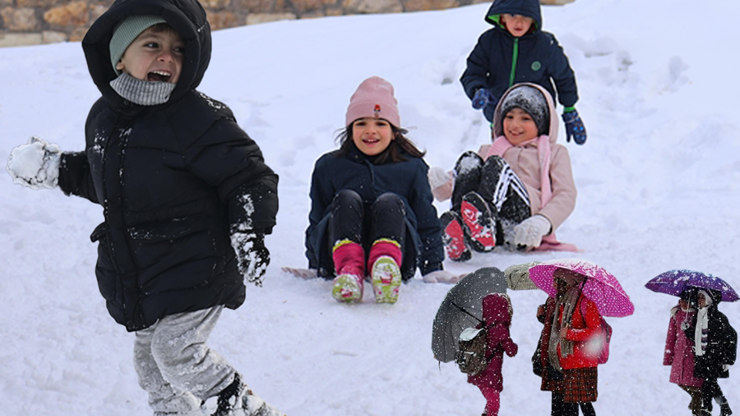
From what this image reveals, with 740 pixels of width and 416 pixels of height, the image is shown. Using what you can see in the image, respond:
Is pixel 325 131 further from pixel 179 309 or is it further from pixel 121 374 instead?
pixel 179 309

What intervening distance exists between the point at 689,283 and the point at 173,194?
1343 mm

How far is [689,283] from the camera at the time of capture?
1315mm

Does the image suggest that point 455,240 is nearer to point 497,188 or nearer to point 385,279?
point 497,188

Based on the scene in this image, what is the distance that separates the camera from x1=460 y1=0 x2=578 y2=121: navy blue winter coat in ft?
16.5

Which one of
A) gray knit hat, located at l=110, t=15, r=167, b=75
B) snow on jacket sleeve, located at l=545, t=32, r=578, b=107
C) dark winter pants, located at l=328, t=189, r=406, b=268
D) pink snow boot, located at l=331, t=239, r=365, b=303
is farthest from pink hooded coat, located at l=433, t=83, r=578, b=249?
gray knit hat, located at l=110, t=15, r=167, b=75

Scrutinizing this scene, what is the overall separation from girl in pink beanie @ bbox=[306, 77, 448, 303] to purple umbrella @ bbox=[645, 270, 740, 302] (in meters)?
2.14

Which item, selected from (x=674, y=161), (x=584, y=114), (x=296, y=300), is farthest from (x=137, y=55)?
(x=584, y=114)

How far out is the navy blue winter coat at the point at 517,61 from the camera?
16.5 feet

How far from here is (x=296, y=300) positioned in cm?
344

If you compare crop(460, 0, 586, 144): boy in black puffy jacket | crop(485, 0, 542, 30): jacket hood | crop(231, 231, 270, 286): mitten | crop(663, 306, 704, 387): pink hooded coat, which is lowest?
crop(231, 231, 270, 286): mitten

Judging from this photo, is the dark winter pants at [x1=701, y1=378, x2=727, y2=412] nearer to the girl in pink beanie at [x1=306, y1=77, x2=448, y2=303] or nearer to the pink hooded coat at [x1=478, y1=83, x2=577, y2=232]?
the girl in pink beanie at [x1=306, y1=77, x2=448, y2=303]

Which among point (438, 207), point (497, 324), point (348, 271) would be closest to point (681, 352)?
point (497, 324)

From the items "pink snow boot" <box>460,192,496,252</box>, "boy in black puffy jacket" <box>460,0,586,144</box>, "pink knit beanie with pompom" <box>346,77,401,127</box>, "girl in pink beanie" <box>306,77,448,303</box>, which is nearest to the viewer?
"girl in pink beanie" <box>306,77,448,303</box>

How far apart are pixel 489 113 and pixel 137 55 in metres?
3.47
